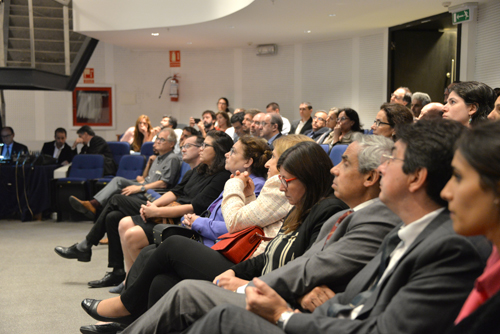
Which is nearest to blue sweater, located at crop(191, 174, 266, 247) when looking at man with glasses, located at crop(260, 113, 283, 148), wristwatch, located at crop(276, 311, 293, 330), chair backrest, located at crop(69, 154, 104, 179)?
wristwatch, located at crop(276, 311, 293, 330)

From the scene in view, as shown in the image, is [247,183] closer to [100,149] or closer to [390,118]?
[390,118]

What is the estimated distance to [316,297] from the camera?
5.29 ft

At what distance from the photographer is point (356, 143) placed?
A: 180cm

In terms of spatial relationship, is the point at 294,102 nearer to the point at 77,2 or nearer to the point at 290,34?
the point at 290,34

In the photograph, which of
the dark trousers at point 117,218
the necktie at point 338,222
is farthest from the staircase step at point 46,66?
the necktie at point 338,222

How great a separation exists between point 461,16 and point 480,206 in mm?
6801

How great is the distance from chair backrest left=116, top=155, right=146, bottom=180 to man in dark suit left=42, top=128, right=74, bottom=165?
148cm

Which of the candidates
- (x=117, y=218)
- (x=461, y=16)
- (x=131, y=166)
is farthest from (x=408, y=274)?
(x=461, y=16)

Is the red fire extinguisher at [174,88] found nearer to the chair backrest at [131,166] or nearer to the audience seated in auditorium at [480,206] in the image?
the chair backrest at [131,166]

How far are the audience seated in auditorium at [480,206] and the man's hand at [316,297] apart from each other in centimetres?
58

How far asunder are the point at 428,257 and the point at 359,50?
8.82 metres

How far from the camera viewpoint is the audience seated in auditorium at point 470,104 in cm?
265

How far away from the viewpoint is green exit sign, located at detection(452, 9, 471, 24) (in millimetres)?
6766

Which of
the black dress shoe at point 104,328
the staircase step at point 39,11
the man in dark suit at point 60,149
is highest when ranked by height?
the staircase step at point 39,11
